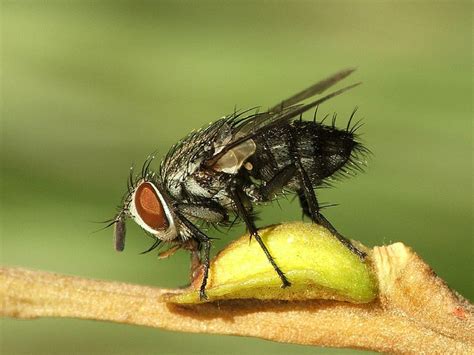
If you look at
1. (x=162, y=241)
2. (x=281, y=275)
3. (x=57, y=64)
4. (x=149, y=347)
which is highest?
(x=57, y=64)

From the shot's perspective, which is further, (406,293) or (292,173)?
(292,173)

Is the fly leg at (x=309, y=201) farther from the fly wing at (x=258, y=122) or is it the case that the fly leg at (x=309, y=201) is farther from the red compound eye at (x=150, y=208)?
the red compound eye at (x=150, y=208)

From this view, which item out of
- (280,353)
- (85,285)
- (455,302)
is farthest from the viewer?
(280,353)

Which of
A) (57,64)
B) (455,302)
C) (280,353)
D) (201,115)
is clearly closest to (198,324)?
(455,302)

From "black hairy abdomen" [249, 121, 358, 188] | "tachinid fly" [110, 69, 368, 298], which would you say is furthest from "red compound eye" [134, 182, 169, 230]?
"black hairy abdomen" [249, 121, 358, 188]

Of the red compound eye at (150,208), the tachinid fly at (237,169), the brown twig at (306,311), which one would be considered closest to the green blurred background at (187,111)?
the tachinid fly at (237,169)

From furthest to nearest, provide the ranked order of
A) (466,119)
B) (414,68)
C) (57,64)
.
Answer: (57,64) < (414,68) < (466,119)

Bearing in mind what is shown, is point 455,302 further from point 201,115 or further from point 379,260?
point 201,115
